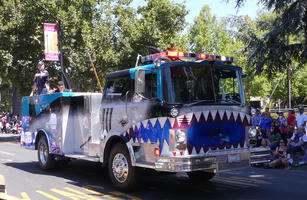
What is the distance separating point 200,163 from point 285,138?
9.54 m

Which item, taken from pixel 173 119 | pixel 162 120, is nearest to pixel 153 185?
pixel 162 120

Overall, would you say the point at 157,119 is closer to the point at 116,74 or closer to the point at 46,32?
the point at 116,74

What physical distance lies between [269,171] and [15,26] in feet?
58.0

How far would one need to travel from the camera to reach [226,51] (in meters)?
43.3

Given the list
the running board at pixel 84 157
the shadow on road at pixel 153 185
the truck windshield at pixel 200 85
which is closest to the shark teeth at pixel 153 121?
the truck windshield at pixel 200 85

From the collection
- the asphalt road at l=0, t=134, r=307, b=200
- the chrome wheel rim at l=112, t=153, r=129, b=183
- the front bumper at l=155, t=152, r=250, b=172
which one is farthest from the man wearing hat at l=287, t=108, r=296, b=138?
the chrome wheel rim at l=112, t=153, r=129, b=183

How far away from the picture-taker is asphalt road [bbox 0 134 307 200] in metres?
7.21

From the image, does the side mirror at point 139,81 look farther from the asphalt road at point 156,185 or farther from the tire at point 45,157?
the tire at point 45,157

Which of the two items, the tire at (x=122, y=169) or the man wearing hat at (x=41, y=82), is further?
the man wearing hat at (x=41, y=82)

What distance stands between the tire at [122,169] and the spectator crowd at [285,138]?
164 inches

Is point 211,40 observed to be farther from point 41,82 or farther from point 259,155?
point 259,155

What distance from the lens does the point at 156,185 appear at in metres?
8.30

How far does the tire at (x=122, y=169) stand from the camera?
285 inches

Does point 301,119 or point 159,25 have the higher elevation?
point 159,25
